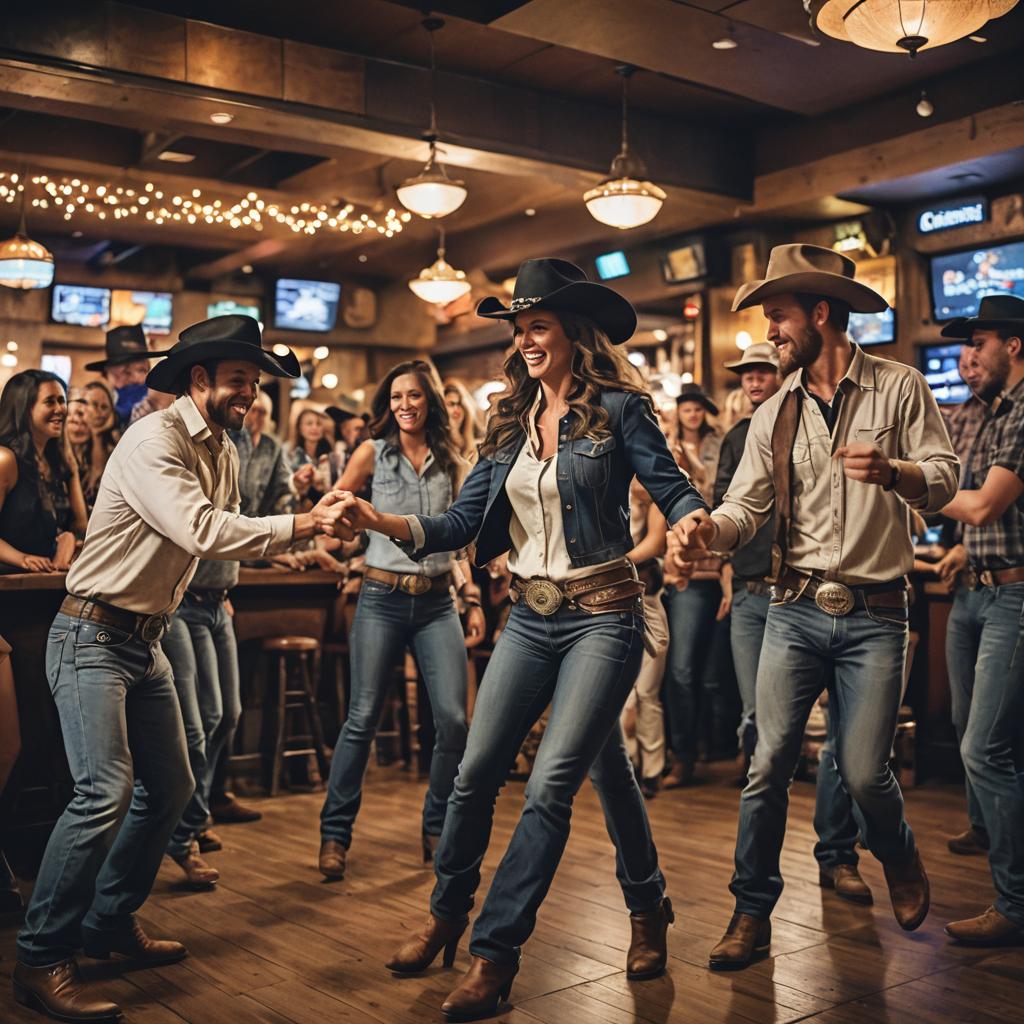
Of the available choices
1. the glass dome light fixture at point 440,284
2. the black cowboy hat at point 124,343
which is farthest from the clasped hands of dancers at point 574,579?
the glass dome light fixture at point 440,284

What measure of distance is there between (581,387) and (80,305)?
12546 millimetres

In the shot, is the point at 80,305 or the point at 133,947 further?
the point at 80,305

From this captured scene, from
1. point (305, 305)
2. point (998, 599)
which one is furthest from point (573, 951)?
point (305, 305)

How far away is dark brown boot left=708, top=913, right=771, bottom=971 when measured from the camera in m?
3.44

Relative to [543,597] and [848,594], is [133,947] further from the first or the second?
[848,594]

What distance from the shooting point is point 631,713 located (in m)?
6.15

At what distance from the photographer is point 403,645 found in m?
4.62

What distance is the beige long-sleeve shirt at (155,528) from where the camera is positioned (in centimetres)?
322

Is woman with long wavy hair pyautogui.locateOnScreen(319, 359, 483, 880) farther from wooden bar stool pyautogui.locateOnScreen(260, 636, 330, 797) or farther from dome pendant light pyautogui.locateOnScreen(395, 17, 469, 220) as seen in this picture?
dome pendant light pyautogui.locateOnScreen(395, 17, 469, 220)

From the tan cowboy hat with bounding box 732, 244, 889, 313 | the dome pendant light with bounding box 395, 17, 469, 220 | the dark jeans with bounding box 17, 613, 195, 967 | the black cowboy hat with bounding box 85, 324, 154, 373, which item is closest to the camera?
the dark jeans with bounding box 17, 613, 195, 967

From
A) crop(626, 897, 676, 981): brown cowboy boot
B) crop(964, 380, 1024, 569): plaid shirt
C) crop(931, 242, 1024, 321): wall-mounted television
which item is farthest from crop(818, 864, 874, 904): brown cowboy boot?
crop(931, 242, 1024, 321): wall-mounted television

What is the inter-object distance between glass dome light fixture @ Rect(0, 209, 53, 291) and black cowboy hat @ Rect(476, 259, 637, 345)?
25.3ft

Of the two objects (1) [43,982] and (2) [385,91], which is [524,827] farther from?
(2) [385,91]

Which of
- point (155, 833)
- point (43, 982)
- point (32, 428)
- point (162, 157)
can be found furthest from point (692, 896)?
point (162, 157)
